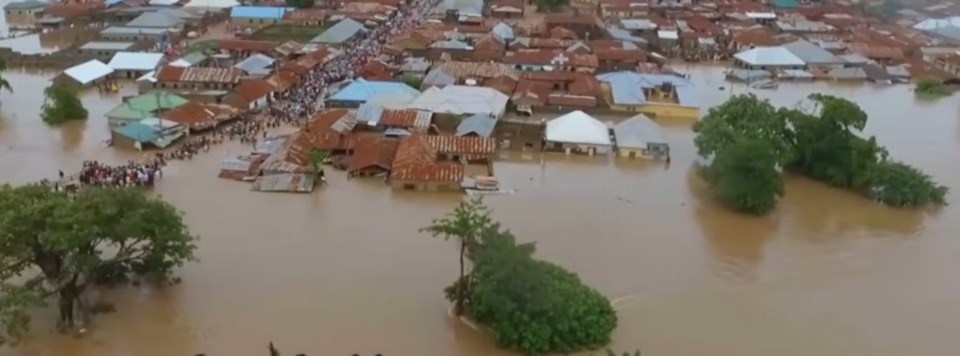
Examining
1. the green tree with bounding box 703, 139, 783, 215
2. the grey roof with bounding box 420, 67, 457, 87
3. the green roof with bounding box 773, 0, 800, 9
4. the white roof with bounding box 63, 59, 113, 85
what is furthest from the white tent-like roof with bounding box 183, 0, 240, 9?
the green tree with bounding box 703, 139, 783, 215

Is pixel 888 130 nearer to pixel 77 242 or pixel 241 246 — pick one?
pixel 241 246

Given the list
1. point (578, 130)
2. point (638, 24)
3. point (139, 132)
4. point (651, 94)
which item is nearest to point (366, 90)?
point (139, 132)

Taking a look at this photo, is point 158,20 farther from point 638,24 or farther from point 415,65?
point 638,24

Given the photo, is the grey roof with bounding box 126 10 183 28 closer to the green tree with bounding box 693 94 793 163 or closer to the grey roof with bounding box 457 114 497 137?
the grey roof with bounding box 457 114 497 137

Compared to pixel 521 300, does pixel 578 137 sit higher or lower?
higher

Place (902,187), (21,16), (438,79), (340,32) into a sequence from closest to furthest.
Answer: (902,187)
(438,79)
(340,32)
(21,16)

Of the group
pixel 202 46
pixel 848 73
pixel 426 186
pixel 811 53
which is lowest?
pixel 426 186

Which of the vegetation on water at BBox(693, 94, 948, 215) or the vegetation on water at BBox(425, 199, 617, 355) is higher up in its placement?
the vegetation on water at BBox(693, 94, 948, 215)
